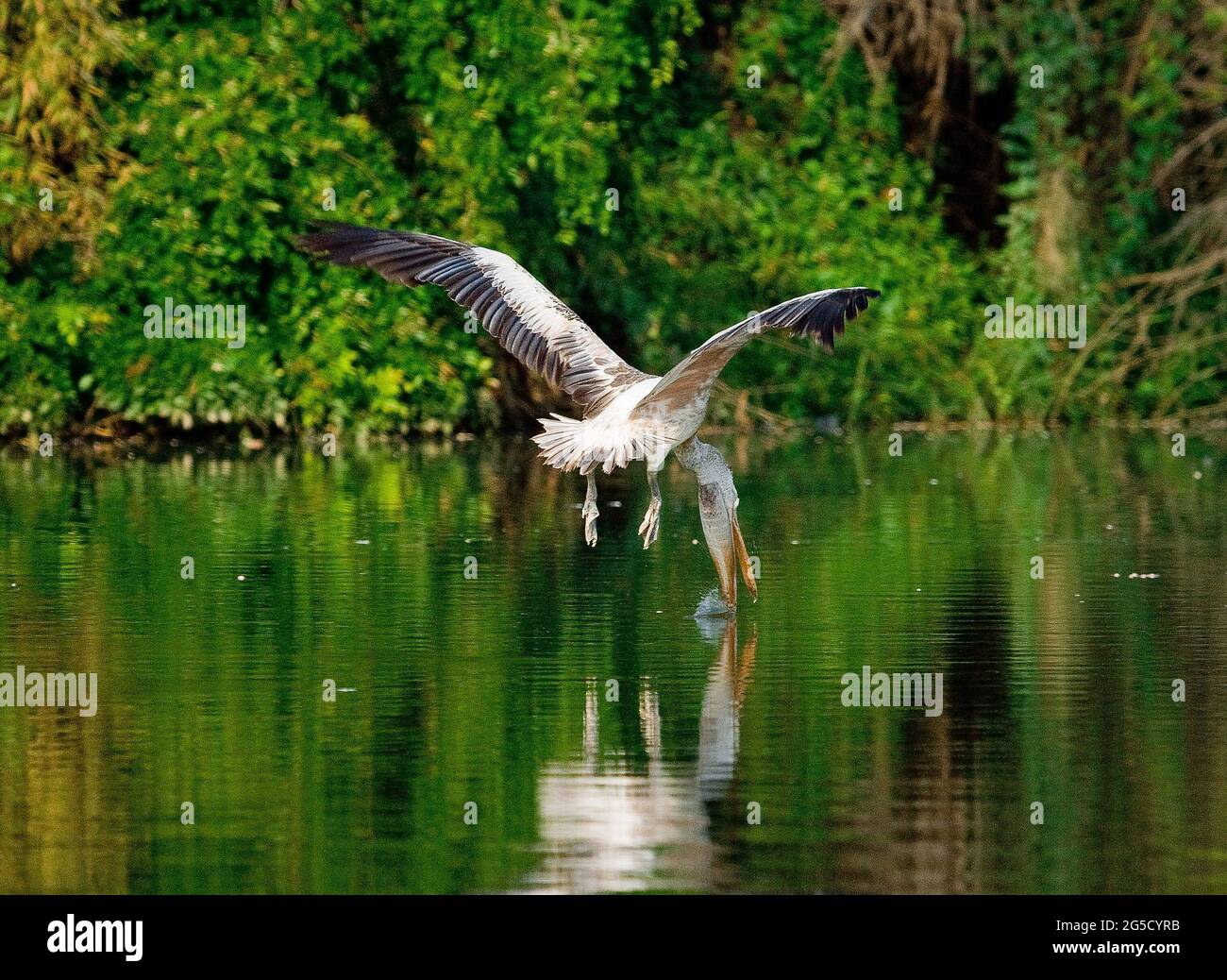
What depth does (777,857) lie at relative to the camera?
26.7ft

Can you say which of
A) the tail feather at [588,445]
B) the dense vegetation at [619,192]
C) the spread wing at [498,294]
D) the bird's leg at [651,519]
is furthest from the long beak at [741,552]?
the dense vegetation at [619,192]

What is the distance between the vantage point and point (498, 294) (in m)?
15.0

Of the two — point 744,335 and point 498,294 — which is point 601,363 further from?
point 744,335

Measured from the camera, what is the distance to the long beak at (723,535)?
13.6 meters

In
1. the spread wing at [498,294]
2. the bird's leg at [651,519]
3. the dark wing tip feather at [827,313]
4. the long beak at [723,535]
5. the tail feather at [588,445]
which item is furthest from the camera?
the spread wing at [498,294]

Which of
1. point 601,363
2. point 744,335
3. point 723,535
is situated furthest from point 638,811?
point 601,363

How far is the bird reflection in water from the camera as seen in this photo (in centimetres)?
800

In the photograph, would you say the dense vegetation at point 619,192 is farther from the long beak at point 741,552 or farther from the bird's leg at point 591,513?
the bird's leg at point 591,513

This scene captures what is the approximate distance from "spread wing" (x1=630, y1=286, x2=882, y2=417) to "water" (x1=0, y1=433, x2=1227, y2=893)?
1.21 metres

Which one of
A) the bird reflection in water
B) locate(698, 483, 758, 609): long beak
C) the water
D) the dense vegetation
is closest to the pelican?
locate(698, 483, 758, 609): long beak

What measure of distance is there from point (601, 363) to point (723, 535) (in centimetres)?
133
